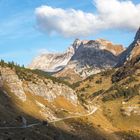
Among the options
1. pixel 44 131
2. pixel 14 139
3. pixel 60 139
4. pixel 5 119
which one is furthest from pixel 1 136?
pixel 44 131

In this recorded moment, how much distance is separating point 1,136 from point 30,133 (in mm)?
33710

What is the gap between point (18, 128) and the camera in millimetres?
178000

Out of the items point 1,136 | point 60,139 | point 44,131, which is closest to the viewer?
point 1,136

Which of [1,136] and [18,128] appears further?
[18,128]

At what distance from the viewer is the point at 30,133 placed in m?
176

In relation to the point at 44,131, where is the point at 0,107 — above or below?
above

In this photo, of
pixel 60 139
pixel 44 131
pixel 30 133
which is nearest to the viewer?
pixel 60 139

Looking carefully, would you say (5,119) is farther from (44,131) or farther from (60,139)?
(60,139)

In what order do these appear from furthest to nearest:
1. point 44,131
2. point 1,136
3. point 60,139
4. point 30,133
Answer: point 44,131, point 30,133, point 60,139, point 1,136

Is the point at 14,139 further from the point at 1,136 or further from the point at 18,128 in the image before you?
the point at 18,128

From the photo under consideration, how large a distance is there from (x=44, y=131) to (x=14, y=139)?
1956 inches

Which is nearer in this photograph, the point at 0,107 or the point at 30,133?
the point at 30,133

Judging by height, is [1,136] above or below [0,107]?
below

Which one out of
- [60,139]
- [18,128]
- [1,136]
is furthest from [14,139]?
[18,128]
